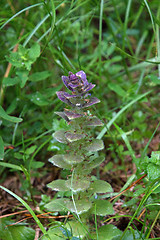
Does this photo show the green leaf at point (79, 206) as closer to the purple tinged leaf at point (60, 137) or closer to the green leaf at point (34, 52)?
the purple tinged leaf at point (60, 137)

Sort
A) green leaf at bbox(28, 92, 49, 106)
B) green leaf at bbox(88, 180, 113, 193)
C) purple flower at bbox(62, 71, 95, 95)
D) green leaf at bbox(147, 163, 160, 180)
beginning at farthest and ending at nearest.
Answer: green leaf at bbox(28, 92, 49, 106), green leaf at bbox(147, 163, 160, 180), green leaf at bbox(88, 180, 113, 193), purple flower at bbox(62, 71, 95, 95)

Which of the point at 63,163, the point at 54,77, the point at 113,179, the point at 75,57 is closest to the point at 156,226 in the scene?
the point at 113,179

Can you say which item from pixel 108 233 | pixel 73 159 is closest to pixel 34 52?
pixel 73 159

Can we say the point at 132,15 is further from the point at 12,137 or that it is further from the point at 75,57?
the point at 12,137

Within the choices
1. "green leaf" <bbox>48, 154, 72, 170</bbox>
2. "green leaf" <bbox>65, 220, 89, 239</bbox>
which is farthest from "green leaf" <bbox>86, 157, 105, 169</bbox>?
"green leaf" <bbox>65, 220, 89, 239</bbox>

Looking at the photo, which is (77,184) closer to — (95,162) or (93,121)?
(95,162)

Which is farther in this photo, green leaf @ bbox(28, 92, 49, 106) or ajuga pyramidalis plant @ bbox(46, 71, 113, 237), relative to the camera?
green leaf @ bbox(28, 92, 49, 106)

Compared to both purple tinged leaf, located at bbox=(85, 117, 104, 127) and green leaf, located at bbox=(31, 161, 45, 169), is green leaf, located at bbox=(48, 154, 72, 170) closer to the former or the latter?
purple tinged leaf, located at bbox=(85, 117, 104, 127)
